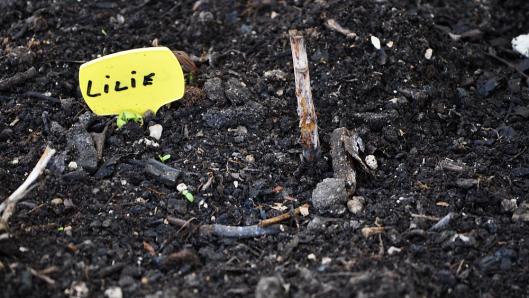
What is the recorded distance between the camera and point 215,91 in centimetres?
254

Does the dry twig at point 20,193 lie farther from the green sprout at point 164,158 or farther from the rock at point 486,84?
the rock at point 486,84

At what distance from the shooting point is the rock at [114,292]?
6.12ft

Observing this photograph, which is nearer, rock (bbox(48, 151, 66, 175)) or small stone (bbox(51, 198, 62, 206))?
→ small stone (bbox(51, 198, 62, 206))

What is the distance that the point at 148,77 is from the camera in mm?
2404

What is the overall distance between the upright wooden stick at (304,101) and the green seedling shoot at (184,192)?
1.41 feet

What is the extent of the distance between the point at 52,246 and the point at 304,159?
0.89 m

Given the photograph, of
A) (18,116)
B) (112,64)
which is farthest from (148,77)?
(18,116)

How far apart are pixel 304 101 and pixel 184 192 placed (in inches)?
19.9

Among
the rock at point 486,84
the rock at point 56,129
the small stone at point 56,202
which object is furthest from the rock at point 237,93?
the rock at point 486,84

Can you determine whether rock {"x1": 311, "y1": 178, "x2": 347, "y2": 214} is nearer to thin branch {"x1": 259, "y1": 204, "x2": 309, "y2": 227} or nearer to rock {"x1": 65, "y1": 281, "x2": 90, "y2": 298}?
thin branch {"x1": 259, "y1": 204, "x2": 309, "y2": 227}

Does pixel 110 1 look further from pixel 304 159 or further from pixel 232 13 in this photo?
pixel 304 159

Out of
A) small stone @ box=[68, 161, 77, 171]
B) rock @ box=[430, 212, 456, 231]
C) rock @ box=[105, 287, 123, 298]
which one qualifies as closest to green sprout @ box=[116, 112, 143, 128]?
small stone @ box=[68, 161, 77, 171]

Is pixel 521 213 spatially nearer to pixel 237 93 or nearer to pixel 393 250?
pixel 393 250

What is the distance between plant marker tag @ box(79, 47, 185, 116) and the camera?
7.72 ft
